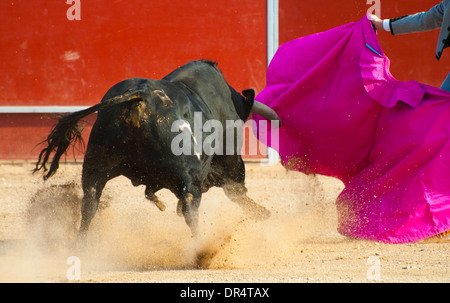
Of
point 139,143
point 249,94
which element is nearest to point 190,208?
point 139,143

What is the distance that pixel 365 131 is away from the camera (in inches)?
141

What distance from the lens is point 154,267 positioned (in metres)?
2.98

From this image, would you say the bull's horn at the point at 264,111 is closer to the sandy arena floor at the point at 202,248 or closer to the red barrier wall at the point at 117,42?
the sandy arena floor at the point at 202,248

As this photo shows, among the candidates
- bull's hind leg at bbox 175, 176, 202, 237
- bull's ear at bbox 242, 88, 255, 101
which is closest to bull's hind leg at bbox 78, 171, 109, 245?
bull's hind leg at bbox 175, 176, 202, 237

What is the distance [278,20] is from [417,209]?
396cm

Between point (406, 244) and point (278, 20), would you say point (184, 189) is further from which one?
point (278, 20)

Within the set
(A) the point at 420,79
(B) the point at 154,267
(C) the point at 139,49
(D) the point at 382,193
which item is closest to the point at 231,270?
(B) the point at 154,267

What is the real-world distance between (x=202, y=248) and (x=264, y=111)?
111 centimetres

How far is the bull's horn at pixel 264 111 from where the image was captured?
3828mm

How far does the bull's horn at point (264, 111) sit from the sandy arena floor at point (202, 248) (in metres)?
0.62

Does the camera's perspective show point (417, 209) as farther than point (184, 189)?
Yes

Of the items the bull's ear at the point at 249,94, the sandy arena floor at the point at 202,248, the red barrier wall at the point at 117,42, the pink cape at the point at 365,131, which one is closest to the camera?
the sandy arena floor at the point at 202,248

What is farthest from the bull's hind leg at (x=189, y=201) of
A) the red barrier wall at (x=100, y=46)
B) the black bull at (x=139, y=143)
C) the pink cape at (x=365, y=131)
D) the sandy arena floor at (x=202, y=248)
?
the red barrier wall at (x=100, y=46)

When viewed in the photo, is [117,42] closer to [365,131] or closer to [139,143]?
[365,131]
